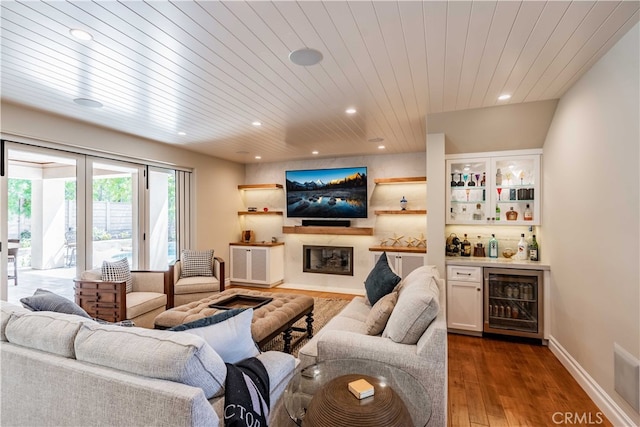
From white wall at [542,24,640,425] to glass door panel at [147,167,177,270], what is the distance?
525 centimetres

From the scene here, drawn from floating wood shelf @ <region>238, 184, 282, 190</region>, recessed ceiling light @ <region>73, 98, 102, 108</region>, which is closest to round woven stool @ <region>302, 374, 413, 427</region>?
recessed ceiling light @ <region>73, 98, 102, 108</region>

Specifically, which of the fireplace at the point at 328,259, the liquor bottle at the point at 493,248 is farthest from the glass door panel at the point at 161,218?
the liquor bottle at the point at 493,248

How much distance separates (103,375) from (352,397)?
1.02m

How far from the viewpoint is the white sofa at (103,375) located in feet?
3.65

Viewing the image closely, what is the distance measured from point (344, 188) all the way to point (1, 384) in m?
4.79

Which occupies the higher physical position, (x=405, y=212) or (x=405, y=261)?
(x=405, y=212)

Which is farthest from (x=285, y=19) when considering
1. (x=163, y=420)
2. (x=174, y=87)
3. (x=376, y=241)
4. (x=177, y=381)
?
(x=376, y=241)

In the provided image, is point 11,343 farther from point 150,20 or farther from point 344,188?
point 344,188

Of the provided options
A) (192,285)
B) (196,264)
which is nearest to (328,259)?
(196,264)

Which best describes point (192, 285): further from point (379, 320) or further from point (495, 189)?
point (495, 189)

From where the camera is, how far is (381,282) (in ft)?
9.18

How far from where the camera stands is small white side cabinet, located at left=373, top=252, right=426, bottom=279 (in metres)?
4.81

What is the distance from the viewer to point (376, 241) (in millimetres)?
5668

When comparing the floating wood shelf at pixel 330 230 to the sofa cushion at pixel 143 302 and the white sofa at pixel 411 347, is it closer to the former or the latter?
the sofa cushion at pixel 143 302
